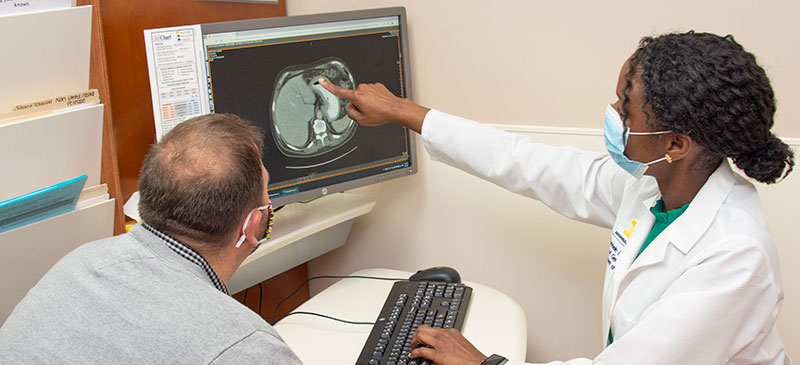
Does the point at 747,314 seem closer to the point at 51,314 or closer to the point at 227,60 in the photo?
the point at 51,314

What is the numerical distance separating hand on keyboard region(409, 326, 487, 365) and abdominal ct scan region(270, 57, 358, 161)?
1.95 feet

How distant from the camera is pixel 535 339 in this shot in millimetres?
1905

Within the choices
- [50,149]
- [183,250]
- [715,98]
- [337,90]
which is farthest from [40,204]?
[715,98]

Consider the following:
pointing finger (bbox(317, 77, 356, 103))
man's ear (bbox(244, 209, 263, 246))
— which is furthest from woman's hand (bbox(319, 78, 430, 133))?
man's ear (bbox(244, 209, 263, 246))

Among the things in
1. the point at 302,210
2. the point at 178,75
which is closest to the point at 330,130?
the point at 302,210

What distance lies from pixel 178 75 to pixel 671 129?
992 millimetres

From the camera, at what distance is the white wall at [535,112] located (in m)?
1.49

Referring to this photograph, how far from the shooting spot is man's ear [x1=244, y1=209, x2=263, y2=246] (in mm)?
1032

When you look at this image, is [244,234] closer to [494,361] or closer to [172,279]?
[172,279]

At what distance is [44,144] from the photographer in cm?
117

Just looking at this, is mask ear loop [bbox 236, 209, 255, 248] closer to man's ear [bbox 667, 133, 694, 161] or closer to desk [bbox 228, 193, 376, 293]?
desk [bbox 228, 193, 376, 293]

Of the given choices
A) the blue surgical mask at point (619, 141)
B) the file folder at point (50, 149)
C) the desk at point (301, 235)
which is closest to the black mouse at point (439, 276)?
the desk at point (301, 235)

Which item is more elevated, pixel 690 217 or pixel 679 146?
pixel 679 146

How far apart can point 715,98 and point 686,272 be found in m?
0.28
